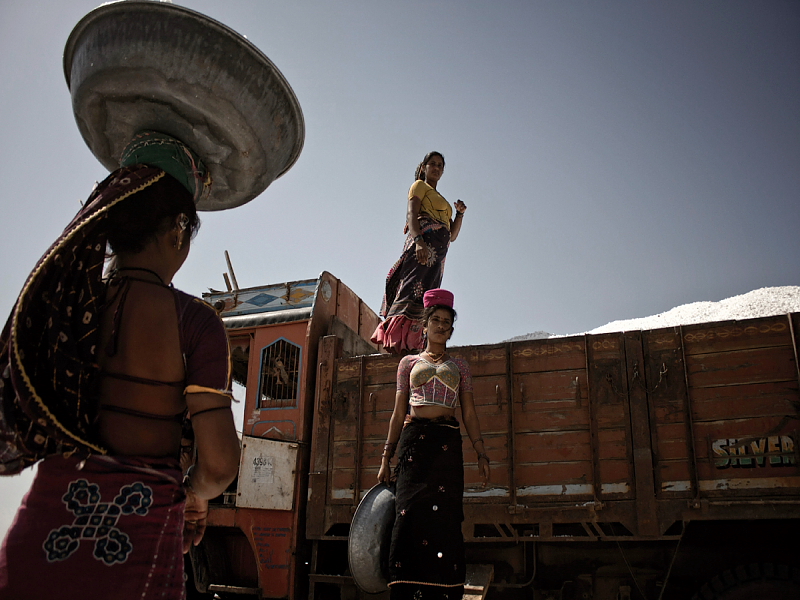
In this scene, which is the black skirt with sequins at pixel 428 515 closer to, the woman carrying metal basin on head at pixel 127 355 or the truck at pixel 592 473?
the truck at pixel 592 473

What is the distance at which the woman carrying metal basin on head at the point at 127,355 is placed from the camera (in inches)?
54.6

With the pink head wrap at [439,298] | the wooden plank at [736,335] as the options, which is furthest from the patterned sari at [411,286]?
the wooden plank at [736,335]

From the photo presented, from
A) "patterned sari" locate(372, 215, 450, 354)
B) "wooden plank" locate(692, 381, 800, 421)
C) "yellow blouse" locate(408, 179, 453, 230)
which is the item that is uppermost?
"yellow blouse" locate(408, 179, 453, 230)

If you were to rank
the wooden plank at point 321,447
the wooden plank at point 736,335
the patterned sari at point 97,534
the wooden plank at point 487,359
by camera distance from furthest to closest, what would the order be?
the wooden plank at point 321,447 < the wooden plank at point 487,359 < the wooden plank at point 736,335 < the patterned sari at point 97,534

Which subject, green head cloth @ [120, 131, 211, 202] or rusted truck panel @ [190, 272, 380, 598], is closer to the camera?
green head cloth @ [120, 131, 211, 202]

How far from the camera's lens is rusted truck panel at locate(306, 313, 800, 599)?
4.22 metres

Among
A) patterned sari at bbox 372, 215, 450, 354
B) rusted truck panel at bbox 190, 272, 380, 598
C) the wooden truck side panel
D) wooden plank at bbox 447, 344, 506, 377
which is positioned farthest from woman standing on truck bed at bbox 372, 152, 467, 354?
rusted truck panel at bbox 190, 272, 380, 598

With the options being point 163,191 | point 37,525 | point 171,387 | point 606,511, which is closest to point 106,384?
point 171,387

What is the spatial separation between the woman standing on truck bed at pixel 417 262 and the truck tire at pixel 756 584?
2.84 metres

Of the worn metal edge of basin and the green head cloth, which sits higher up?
the green head cloth

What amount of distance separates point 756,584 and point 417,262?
3.50 metres

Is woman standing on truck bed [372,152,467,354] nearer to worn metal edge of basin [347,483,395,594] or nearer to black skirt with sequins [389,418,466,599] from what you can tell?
worn metal edge of basin [347,483,395,594]

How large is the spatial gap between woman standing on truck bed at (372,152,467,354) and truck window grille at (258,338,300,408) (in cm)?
136

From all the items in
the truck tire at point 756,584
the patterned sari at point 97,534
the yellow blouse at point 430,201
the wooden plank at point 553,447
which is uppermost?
the yellow blouse at point 430,201
